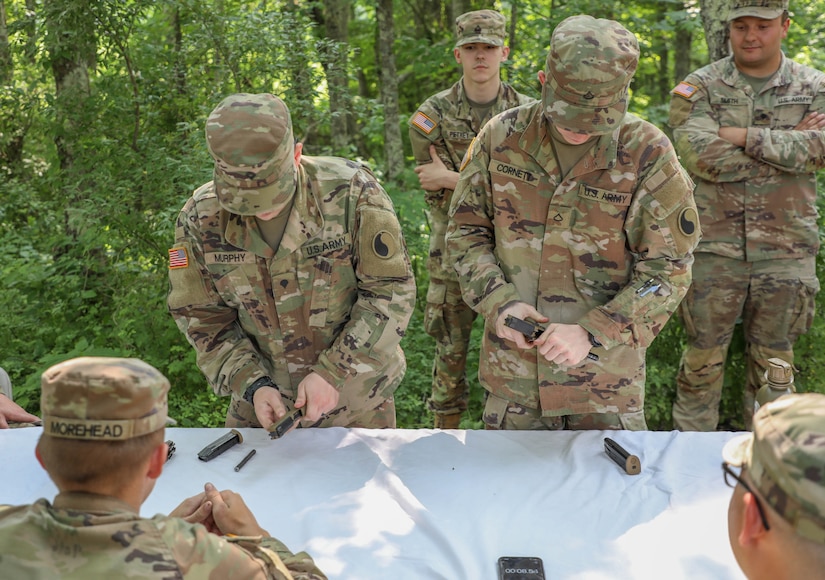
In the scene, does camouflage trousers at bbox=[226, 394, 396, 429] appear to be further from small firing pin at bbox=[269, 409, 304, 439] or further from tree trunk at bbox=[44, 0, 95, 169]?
tree trunk at bbox=[44, 0, 95, 169]

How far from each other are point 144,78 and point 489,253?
3733 mm

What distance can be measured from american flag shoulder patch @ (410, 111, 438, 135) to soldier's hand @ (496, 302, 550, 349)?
1.85m

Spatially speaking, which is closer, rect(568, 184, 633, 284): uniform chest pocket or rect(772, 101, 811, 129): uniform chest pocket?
rect(568, 184, 633, 284): uniform chest pocket

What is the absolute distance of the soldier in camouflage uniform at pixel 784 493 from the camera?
3.76 ft

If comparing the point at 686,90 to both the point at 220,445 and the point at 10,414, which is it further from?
the point at 10,414

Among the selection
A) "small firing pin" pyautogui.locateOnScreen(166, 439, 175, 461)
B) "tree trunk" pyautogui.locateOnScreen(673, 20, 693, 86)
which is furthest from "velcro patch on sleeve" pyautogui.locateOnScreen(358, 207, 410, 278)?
"tree trunk" pyautogui.locateOnScreen(673, 20, 693, 86)

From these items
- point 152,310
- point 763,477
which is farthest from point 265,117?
point 152,310

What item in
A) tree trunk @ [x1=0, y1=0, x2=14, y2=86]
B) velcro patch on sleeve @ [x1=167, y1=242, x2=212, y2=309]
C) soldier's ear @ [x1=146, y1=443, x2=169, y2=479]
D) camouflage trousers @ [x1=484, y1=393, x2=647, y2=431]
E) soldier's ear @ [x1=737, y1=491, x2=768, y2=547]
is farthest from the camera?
tree trunk @ [x1=0, y1=0, x2=14, y2=86]

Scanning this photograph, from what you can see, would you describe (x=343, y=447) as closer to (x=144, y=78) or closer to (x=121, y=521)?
(x=121, y=521)

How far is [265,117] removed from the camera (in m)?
2.23

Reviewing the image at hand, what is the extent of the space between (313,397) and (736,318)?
2489 millimetres

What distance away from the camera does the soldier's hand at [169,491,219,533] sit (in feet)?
6.24

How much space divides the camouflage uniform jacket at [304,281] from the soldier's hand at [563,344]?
1.66ft

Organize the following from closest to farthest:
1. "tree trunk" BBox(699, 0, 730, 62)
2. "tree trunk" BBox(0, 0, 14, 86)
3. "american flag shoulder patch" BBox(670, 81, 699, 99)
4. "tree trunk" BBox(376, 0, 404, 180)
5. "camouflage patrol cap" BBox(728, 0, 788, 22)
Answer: "camouflage patrol cap" BBox(728, 0, 788, 22) → "american flag shoulder patch" BBox(670, 81, 699, 99) → "tree trunk" BBox(699, 0, 730, 62) → "tree trunk" BBox(0, 0, 14, 86) → "tree trunk" BBox(376, 0, 404, 180)
